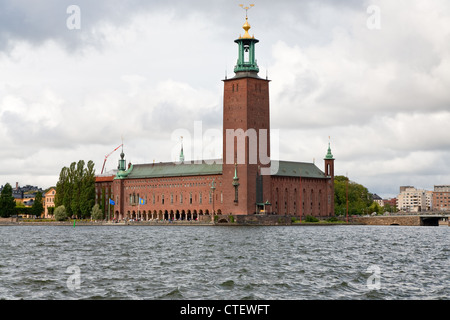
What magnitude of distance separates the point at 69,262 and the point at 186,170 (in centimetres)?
8518

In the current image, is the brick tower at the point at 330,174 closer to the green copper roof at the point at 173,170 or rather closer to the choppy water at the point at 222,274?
the green copper roof at the point at 173,170

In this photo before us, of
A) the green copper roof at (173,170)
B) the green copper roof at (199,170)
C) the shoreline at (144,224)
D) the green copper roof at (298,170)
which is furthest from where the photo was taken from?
the green copper roof at (298,170)

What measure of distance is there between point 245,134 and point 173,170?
75.1 feet

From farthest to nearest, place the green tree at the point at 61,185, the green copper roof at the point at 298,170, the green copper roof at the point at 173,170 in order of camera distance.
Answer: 1. the green copper roof at the point at 298,170
2. the green copper roof at the point at 173,170
3. the green tree at the point at 61,185

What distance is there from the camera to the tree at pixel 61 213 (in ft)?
361

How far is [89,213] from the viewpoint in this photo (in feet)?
371

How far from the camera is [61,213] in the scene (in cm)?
11038

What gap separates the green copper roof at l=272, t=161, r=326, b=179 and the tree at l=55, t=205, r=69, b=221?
3237 centimetres

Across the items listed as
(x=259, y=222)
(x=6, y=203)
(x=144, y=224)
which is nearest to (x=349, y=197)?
(x=259, y=222)

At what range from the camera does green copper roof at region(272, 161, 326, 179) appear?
114 meters

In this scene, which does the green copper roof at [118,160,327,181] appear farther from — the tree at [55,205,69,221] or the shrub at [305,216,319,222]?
the tree at [55,205,69,221]

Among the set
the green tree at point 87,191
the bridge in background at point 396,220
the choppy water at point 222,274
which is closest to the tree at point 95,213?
the green tree at point 87,191

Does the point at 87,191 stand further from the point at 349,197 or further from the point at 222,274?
the point at 222,274

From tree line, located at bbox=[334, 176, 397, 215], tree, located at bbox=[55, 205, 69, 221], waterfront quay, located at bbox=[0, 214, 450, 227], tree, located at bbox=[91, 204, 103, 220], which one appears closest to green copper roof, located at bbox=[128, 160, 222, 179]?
waterfront quay, located at bbox=[0, 214, 450, 227]
